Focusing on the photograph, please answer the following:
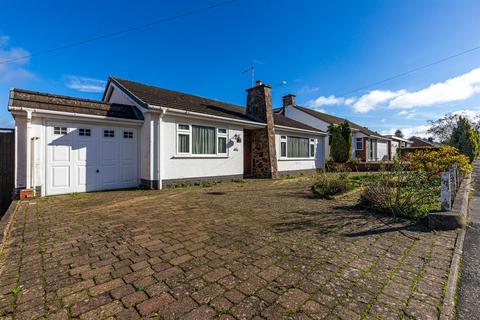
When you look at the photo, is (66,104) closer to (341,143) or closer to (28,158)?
(28,158)

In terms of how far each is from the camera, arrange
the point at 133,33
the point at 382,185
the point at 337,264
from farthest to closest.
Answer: the point at 133,33, the point at 382,185, the point at 337,264

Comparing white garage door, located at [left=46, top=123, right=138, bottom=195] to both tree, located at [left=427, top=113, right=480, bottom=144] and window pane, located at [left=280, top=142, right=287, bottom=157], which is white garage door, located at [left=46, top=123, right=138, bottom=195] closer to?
window pane, located at [left=280, top=142, right=287, bottom=157]

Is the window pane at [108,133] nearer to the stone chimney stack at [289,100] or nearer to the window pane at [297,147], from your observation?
the window pane at [297,147]

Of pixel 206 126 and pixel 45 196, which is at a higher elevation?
pixel 206 126

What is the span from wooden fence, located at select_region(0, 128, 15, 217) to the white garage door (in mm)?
962

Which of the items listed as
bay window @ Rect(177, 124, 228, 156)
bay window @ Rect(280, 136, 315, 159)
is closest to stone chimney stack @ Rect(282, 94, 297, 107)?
bay window @ Rect(280, 136, 315, 159)

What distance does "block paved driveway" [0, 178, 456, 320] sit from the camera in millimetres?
1916

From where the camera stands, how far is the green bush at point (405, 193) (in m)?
4.76

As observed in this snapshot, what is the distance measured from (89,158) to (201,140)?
171 inches

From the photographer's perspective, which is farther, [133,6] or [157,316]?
[133,6]

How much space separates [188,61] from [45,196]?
1149 centimetres

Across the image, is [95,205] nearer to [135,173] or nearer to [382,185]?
[135,173]

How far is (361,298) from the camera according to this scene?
6.70ft

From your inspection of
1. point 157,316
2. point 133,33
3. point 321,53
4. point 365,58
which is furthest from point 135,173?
point 365,58
